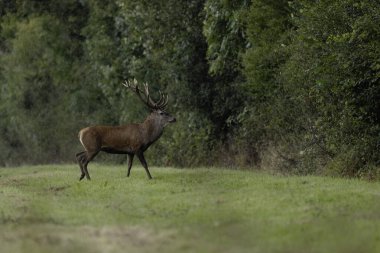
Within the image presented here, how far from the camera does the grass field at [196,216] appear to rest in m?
11.5

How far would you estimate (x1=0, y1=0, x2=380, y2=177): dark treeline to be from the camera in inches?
822

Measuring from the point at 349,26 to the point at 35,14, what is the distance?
29348 millimetres

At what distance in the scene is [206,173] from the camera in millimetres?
22172

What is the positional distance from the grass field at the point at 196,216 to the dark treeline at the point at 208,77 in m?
3.14

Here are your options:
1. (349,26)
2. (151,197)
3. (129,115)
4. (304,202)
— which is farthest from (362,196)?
(129,115)

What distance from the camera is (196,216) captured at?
13.9m

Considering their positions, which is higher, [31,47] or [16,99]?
[31,47]

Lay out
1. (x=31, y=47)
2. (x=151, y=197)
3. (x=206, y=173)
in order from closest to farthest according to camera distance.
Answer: (x=151, y=197) → (x=206, y=173) → (x=31, y=47)

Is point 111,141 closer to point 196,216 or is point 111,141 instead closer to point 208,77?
point 196,216

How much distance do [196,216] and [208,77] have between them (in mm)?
19116

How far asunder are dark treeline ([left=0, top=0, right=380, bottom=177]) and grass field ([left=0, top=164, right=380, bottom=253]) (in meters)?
3.14

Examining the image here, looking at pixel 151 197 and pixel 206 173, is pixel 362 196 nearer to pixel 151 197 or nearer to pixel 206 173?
pixel 151 197

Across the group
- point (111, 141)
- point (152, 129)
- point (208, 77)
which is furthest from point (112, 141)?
point (208, 77)

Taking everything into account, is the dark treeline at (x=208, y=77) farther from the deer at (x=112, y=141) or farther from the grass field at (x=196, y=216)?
the deer at (x=112, y=141)
